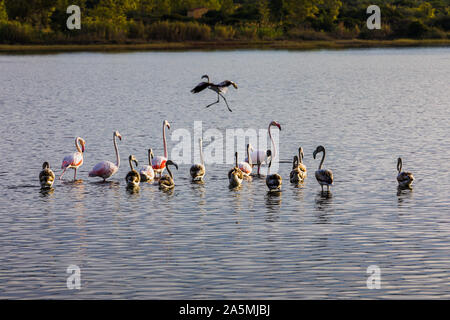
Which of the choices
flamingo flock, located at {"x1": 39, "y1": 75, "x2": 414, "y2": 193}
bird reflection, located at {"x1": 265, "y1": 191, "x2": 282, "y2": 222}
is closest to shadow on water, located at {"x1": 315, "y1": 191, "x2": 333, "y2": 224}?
flamingo flock, located at {"x1": 39, "y1": 75, "x2": 414, "y2": 193}

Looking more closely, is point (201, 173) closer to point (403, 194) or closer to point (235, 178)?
point (235, 178)

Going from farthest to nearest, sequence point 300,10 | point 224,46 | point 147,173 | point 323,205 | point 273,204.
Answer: point 300,10 < point 224,46 < point 147,173 < point 273,204 < point 323,205

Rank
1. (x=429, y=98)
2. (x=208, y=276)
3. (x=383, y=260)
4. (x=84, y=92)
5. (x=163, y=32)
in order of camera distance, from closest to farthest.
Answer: (x=208, y=276) < (x=383, y=260) < (x=429, y=98) < (x=84, y=92) < (x=163, y=32)

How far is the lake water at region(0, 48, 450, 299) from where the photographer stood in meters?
15.7

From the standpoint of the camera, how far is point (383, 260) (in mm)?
16984

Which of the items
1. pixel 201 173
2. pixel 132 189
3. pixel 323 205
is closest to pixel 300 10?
pixel 201 173

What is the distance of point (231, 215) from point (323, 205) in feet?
8.27

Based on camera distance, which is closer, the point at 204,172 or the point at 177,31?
the point at 204,172

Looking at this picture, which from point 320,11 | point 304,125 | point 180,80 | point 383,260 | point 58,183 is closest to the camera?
point 383,260

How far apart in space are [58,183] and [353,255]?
37.5 feet

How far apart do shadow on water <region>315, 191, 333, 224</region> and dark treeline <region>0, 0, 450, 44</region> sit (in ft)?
314

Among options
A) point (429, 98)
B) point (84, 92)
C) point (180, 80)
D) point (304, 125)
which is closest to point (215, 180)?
point (304, 125)

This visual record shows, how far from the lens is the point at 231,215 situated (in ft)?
69.7
